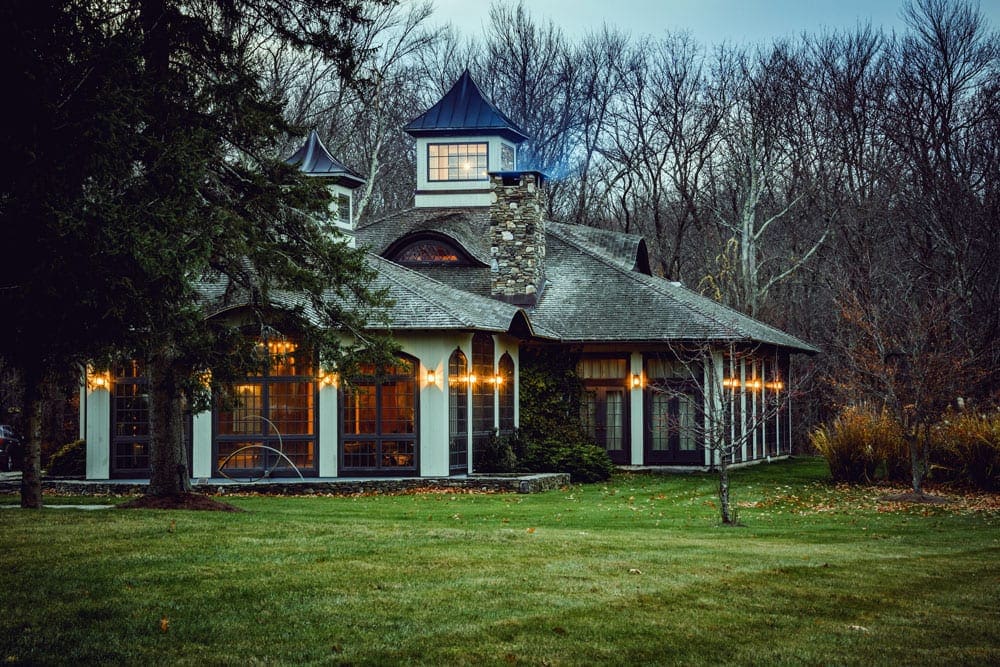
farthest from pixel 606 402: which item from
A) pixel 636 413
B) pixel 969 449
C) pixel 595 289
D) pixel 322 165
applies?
pixel 969 449

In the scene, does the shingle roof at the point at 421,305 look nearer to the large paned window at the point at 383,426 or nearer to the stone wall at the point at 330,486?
the large paned window at the point at 383,426

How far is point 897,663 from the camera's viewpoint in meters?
7.79

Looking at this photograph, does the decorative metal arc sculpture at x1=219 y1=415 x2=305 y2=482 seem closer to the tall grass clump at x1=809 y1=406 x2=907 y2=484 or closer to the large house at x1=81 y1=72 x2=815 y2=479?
the large house at x1=81 y1=72 x2=815 y2=479

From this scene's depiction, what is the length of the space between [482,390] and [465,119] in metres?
11.8

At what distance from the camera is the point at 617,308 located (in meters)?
28.4

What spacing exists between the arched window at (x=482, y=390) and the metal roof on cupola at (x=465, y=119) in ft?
34.0

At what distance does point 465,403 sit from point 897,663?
1612 cm

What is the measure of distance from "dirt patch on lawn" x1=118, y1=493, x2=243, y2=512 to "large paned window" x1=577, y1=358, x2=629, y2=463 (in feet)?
42.5

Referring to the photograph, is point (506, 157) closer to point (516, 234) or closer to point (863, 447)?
point (516, 234)

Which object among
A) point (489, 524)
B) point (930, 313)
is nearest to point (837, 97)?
point (930, 313)

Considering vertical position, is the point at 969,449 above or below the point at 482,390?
below

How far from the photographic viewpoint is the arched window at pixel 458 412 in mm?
22875

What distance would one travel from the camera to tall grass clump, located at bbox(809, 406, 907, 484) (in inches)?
908

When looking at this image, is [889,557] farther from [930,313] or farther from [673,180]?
[673,180]
